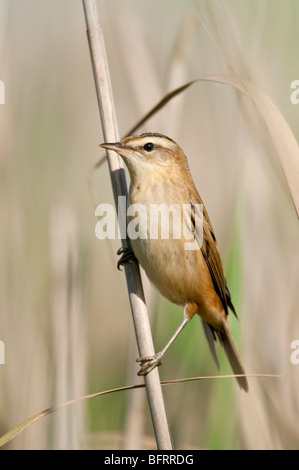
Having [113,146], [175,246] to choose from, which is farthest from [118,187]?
[175,246]

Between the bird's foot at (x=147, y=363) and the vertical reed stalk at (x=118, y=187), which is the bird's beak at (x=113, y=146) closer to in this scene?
the vertical reed stalk at (x=118, y=187)

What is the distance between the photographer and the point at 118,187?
250 cm

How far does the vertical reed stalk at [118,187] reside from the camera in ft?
7.09

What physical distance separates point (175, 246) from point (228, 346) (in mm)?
776

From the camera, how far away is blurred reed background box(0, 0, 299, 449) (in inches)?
115

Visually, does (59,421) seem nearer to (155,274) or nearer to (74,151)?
(155,274)

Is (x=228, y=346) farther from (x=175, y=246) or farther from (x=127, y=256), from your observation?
(x=127, y=256)

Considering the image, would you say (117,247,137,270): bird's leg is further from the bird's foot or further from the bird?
the bird's foot

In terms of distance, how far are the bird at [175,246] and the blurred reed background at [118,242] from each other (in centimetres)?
12

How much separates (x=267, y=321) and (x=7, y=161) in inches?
73.7

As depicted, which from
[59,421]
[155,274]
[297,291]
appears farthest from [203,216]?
[59,421]

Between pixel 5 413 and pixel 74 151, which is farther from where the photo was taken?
pixel 74 151
